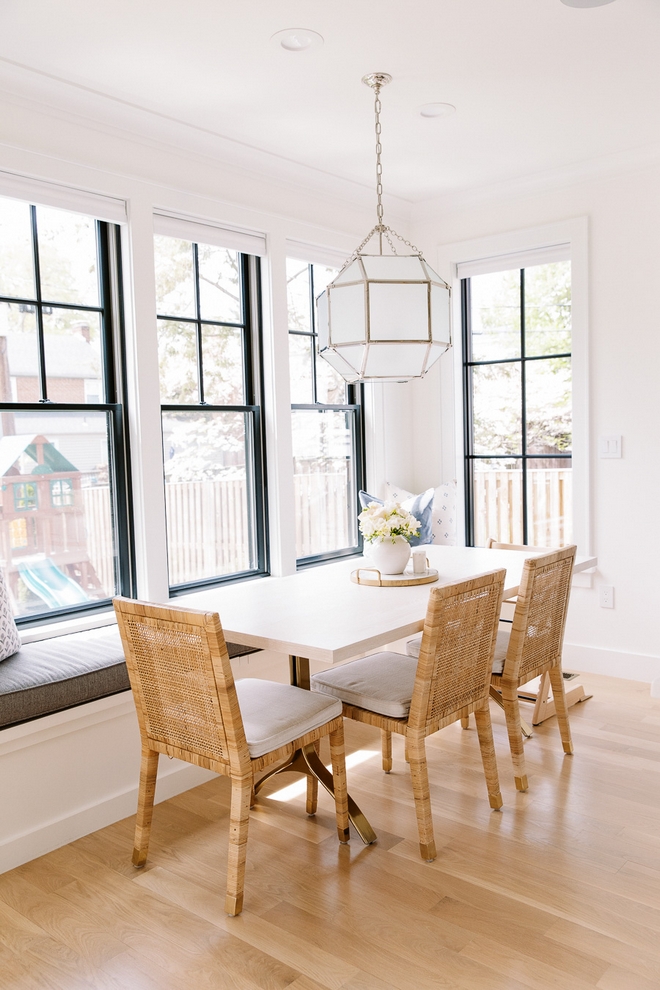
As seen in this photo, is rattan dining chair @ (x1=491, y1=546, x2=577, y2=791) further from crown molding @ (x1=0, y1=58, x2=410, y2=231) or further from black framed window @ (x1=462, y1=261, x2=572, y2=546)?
crown molding @ (x1=0, y1=58, x2=410, y2=231)

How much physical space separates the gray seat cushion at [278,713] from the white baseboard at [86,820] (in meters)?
0.62

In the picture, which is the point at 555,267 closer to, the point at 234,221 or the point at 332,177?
the point at 332,177

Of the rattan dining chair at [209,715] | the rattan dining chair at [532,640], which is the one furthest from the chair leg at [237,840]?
the rattan dining chair at [532,640]

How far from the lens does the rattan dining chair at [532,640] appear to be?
2.65 metres

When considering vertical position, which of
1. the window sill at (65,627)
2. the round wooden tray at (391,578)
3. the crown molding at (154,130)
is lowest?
the window sill at (65,627)

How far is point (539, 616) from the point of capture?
277cm

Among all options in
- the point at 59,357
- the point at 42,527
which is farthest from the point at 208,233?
the point at 42,527

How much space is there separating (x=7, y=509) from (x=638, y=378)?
2969mm

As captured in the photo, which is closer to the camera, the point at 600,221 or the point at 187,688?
the point at 187,688

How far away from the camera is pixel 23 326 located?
2.96m

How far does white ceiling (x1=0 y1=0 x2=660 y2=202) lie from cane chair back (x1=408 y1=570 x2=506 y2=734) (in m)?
1.78

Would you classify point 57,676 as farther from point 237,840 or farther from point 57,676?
point 237,840

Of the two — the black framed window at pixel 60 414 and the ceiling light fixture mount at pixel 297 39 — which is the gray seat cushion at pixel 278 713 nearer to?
the black framed window at pixel 60 414

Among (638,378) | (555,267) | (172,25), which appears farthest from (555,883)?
(555,267)
